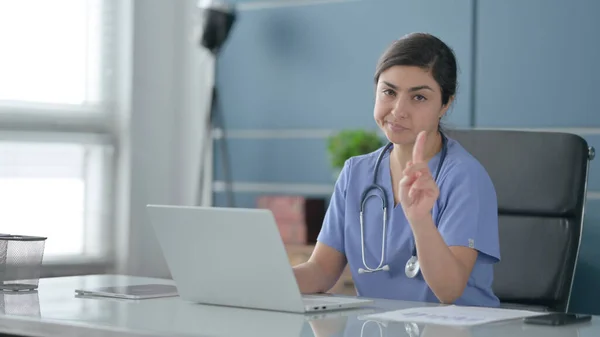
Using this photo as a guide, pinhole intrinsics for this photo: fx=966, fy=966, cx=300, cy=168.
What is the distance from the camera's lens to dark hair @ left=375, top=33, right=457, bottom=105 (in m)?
2.05

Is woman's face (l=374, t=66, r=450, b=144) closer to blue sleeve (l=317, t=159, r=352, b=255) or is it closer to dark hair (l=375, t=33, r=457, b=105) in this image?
dark hair (l=375, t=33, r=457, b=105)

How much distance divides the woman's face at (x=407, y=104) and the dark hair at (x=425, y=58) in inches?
0.5

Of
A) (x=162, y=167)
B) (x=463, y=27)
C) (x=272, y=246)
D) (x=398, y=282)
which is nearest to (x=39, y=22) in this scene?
(x=162, y=167)

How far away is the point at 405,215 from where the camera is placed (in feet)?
6.21

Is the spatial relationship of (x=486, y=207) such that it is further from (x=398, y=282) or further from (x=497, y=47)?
(x=497, y=47)

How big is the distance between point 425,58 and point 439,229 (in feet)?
1.20

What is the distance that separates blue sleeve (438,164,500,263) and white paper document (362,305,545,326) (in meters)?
0.28

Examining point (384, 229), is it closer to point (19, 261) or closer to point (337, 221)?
point (337, 221)

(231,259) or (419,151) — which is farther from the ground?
(419,151)

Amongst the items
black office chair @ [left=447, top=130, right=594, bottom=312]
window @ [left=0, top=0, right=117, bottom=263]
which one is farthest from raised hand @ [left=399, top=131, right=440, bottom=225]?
window @ [left=0, top=0, right=117, bottom=263]

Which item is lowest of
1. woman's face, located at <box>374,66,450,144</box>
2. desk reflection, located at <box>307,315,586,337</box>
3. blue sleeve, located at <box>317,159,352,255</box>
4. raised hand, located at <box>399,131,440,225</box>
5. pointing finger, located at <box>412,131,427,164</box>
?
desk reflection, located at <box>307,315,586,337</box>

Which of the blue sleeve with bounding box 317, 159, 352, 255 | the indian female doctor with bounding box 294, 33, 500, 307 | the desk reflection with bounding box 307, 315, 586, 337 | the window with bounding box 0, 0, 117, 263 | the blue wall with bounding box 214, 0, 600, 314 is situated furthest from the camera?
the window with bounding box 0, 0, 117, 263

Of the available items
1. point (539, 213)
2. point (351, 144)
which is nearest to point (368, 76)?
point (351, 144)

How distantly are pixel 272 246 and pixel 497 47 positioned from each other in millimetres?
2173
